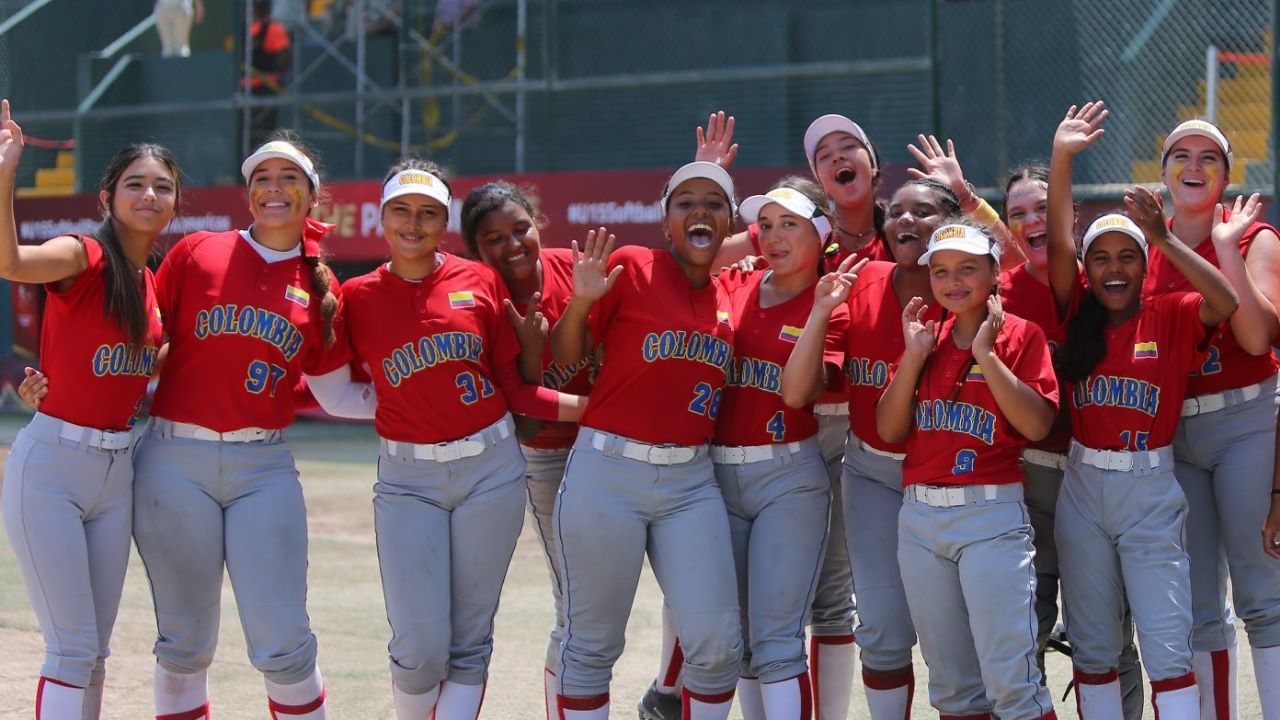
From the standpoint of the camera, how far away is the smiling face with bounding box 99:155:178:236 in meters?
4.82

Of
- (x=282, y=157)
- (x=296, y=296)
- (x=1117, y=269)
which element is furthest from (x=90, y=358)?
(x=1117, y=269)

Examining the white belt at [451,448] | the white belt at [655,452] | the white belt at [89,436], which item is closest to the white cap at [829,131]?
the white belt at [655,452]

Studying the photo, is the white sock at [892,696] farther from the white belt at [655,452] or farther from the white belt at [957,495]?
the white belt at [655,452]

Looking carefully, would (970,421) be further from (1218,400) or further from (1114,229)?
(1218,400)

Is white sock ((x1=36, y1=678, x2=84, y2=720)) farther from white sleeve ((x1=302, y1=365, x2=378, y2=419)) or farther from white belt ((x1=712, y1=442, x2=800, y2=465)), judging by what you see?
white belt ((x1=712, y1=442, x2=800, y2=465))

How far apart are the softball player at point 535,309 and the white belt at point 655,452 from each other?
51 centimetres

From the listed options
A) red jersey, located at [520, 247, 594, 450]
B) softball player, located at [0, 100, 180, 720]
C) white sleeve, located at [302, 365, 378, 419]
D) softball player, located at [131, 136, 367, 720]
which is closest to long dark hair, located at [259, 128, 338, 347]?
softball player, located at [131, 136, 367, 720]

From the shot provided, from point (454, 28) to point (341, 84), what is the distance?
6.03 feet

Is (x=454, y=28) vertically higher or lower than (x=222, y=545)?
higher

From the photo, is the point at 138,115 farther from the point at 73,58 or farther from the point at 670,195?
the point at 670,195

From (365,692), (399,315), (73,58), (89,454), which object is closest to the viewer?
(89,454)

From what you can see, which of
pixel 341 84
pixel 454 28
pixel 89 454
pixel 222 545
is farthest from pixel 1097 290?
pixel 341 84

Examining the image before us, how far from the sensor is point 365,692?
623 cm

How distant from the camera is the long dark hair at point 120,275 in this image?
4.65 meters
